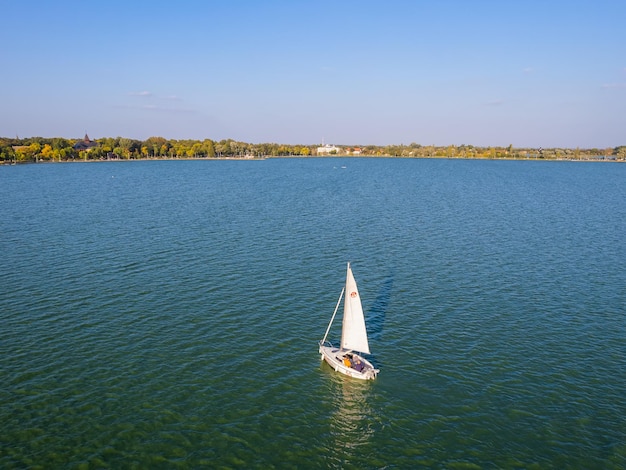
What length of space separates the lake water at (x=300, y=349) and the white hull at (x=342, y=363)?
1.13 m

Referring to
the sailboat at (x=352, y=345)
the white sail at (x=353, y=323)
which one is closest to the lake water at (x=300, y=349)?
the sailboat at (x=352, y=345)

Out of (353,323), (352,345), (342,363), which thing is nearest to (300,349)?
(342,363)

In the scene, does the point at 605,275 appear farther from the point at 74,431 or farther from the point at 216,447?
the point at 74,431

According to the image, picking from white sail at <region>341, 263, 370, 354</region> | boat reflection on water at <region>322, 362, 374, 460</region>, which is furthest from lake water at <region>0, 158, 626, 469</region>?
white sail at <region>341, 263, 370, 354</region>

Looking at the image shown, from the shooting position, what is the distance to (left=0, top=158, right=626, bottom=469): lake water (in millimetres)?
32969

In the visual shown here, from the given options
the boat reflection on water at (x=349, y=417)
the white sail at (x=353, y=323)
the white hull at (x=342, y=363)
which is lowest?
the boat reflection on water at (x=349, y=417)

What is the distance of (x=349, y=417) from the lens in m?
36.1

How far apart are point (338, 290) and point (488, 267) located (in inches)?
1136

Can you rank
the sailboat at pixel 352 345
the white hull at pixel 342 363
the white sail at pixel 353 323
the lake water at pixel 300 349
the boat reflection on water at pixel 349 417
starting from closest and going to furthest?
the boat reflection on water at pixel 349 417, the lake water at pixel 300 349, the white hull at pixel 342 363, the sailboat at pixel 352 345, the white sail at pixel 353 323

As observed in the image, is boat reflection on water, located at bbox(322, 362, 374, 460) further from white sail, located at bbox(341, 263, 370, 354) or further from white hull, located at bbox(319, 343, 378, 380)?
white sail, located at bbox(341, 263, 370, 354)

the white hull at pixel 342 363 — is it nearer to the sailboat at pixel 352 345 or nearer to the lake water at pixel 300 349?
the sailboat at pixel 352 345

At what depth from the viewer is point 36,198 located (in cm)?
14288

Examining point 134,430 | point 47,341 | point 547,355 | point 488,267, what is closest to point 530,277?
point 488,267

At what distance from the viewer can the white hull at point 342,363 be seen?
4106cm
